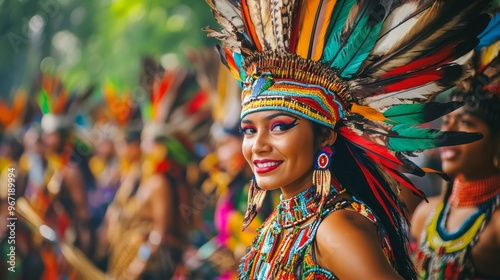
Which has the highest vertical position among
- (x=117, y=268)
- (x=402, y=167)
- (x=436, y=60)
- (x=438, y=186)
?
(x=436, y=60)

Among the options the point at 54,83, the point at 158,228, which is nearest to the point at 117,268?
the point at 158,228

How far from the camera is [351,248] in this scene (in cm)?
204

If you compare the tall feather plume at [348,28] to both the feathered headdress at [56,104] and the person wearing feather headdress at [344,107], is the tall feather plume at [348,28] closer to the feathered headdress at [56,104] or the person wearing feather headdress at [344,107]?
the person wearing feather headdress at [344,107]

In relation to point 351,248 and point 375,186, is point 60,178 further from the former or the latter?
point 351,248

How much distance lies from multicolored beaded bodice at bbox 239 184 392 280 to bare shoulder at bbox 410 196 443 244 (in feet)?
2.53

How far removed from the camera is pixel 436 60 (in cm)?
220

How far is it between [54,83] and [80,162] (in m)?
0.53

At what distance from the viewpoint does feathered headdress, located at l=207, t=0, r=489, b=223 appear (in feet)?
7.20

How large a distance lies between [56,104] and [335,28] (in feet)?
8.54

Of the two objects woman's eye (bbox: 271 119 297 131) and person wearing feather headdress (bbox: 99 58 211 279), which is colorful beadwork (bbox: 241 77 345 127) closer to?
woman's eye (bbox: 271 119 297 131)

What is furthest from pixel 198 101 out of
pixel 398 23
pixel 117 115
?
pixel 398 23

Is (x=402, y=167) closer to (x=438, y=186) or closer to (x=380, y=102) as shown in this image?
(x=380, y=102)

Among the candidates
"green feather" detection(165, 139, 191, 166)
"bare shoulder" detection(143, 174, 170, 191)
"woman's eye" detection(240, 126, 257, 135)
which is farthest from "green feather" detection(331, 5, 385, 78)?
"bare shoulder" detection(143, 174, 170, 191)

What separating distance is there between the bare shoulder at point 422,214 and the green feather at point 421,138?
2.41 feet
